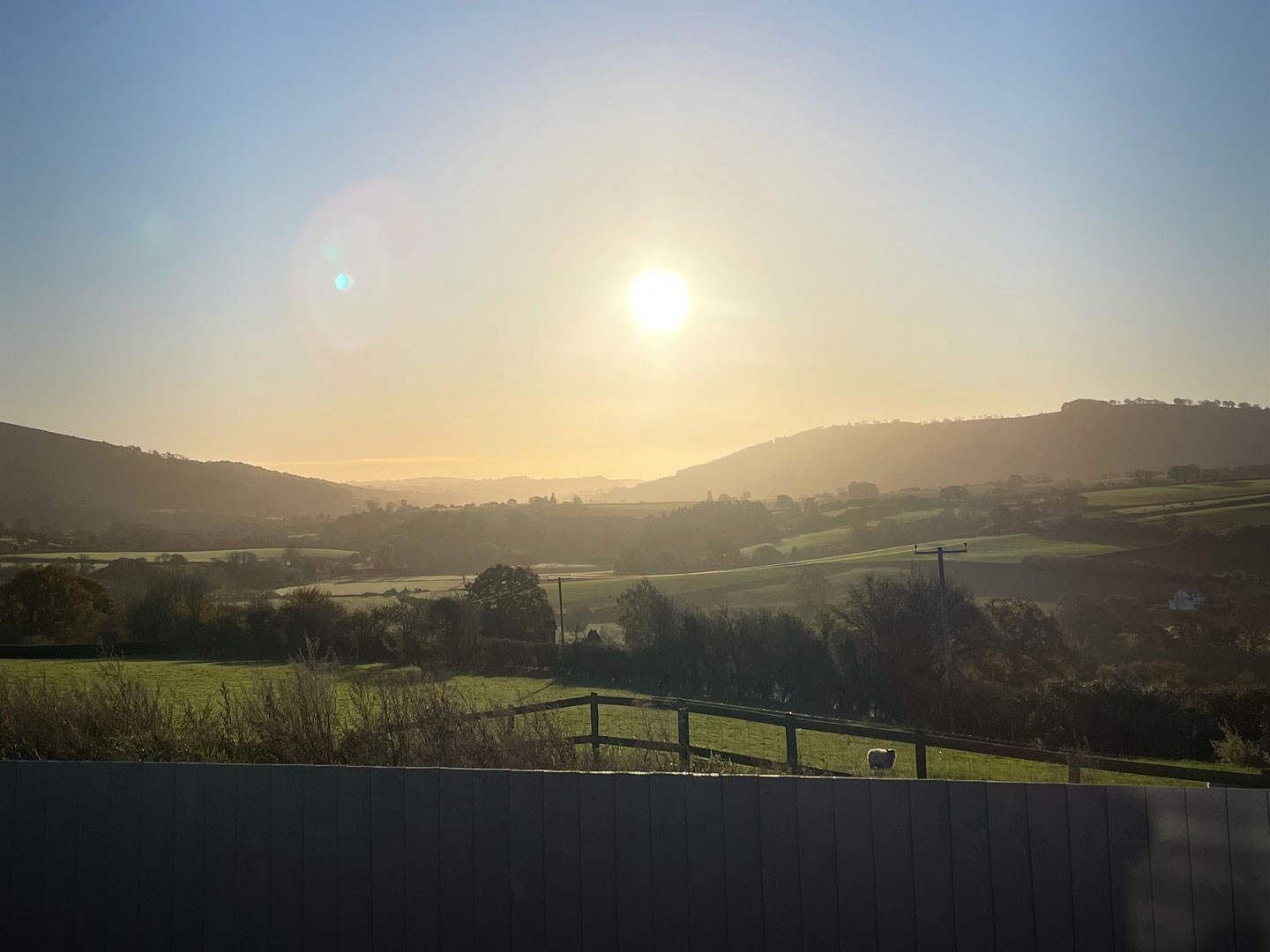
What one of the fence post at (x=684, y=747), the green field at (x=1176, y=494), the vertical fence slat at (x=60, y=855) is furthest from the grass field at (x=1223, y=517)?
the vertical fence slat at (x=60, y=855)

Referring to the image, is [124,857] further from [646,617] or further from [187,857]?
[646,617]

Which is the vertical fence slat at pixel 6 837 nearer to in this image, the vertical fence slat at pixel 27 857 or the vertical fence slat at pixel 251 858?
the vertical fence slat at pixel 27 857

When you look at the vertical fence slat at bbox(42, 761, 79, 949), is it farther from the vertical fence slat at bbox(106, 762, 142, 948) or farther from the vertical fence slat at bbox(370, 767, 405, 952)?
the vertical fence slat at bbox(370, 767, 405, 952)

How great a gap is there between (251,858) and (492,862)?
139cm

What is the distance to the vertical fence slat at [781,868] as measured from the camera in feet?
14.6

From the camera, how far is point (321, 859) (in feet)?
16.4

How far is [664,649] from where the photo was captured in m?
32.0

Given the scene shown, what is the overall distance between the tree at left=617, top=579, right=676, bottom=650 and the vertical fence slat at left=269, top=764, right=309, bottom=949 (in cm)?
2734

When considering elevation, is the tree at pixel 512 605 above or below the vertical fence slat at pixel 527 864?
below

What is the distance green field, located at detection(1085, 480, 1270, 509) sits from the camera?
51281 millimetres

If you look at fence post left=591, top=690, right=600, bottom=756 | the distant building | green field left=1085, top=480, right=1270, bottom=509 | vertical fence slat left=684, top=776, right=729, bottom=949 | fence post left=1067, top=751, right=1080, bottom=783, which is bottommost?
the distant building

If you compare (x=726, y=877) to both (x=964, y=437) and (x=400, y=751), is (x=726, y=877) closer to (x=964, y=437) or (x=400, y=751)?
(x=400, y=751)

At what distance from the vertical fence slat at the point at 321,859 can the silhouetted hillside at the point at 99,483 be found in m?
39.5

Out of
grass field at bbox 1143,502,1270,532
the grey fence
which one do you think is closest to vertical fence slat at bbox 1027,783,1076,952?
the grey fence
